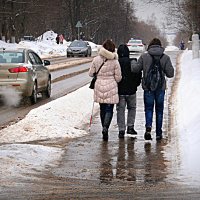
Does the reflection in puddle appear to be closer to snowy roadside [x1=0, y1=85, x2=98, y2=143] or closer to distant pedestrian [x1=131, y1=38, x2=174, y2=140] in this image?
distant pedestrian [x1=131, y1=38, x2=174, y2=140]

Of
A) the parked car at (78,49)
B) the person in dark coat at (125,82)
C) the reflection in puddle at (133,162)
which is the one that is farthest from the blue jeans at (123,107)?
the parked car at (78,49)

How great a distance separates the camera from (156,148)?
9953mm

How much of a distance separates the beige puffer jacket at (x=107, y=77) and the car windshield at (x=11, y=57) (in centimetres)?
622

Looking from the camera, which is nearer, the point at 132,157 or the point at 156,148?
the point at 132,157

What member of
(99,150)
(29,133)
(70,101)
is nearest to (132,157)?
(99,150)

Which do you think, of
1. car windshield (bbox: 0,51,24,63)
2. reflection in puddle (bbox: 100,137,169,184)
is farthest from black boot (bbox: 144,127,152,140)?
car windshield (bbox: 0,51,24,63)

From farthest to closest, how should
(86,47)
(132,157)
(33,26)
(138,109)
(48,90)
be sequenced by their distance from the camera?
(33,26), (86,47), (48,90), (138,109), (132,157)

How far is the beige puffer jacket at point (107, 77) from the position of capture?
10727 mm

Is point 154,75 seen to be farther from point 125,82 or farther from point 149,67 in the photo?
point 125,82

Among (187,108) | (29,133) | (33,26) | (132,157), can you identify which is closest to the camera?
(132,157)

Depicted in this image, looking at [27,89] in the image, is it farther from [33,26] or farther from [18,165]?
[33,26]

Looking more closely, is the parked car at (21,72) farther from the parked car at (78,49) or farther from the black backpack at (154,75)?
the parked car at (78,49)

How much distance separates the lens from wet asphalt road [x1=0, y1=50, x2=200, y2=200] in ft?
22.9

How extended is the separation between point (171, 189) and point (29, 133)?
4433mm
